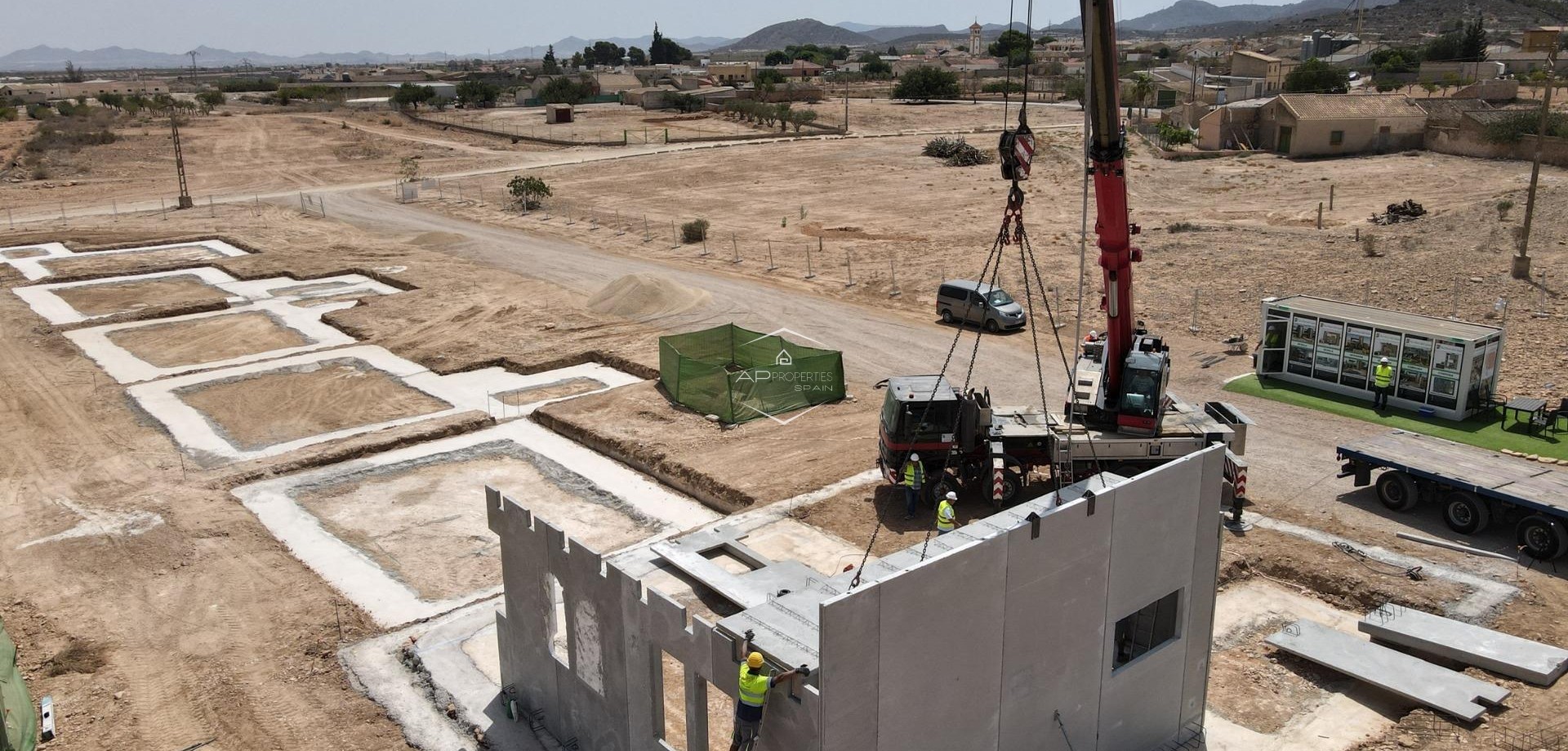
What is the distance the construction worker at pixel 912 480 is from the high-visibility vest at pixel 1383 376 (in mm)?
11512

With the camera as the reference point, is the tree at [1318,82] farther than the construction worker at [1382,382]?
Yes

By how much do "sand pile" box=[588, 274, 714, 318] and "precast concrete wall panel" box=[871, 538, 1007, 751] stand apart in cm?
2540

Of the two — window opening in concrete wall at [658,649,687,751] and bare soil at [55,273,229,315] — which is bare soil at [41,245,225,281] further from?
window opening in concrete wall at [658,649,687,751]

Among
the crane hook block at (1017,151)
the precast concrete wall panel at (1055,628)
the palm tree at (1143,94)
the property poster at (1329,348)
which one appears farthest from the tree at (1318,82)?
the precast concrete wall panel at (1055,628)

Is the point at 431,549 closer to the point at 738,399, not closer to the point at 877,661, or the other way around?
the point at 738,399

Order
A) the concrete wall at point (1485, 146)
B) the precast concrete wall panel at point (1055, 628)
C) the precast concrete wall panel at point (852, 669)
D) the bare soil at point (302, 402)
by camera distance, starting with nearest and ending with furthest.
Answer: the precast concrete wall panel at point (852, 669) < the precast concrete wall panel at point (1055, 628) < the bare soil at point (302, 402) < the concrete wall at point (1485, 146)

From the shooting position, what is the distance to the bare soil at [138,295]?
38.3m

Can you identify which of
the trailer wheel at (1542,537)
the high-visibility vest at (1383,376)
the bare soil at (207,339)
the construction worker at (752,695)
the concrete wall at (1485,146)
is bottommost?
the bare soil at (207,339)

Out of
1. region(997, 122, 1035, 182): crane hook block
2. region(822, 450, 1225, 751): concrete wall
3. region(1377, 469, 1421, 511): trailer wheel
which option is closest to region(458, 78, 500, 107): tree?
region(1377, 469, 1421, 511): trailer wheel

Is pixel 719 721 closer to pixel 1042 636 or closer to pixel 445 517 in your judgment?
pixel 1042 636

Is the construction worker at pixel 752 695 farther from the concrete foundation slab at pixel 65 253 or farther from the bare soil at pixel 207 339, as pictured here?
the concrete foundation slab at pixel 65 253

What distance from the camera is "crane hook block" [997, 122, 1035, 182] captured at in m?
14.6

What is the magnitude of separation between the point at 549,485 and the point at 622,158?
54765 millimetres

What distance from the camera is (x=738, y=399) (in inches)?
1012
